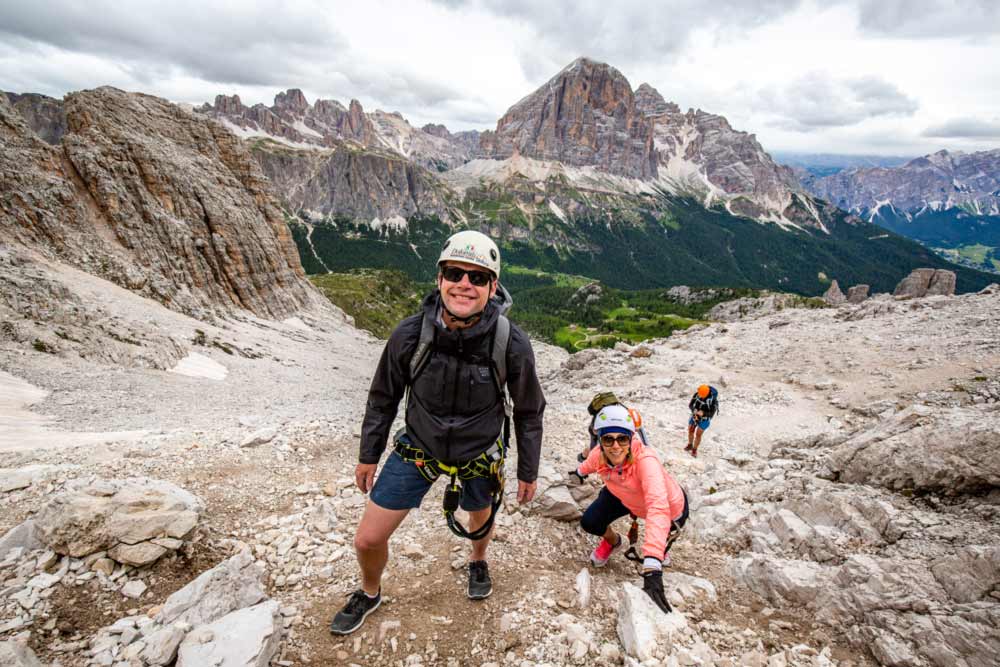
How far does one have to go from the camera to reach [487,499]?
570 cm

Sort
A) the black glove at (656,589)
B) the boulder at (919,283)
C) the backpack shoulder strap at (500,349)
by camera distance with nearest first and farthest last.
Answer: the backpack shoulder strap at (500,349) < the black glove at (656,589) < the boulder at (919,283)

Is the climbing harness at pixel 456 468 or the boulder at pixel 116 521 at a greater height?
the climbing harness at pixel 456 468

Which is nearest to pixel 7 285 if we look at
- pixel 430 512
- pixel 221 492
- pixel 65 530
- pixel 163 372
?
pixel 163 372

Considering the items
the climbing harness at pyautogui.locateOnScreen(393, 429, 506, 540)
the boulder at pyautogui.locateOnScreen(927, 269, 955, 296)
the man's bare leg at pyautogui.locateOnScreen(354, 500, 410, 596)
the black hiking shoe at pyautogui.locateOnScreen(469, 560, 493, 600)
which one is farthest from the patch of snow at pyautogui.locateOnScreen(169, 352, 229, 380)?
the boulder at pyautogui.locateOnScreen(927, 269, 955, 296)

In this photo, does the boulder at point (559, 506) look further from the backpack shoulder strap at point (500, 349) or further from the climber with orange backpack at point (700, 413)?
the climber with orange backpack at point (700, 413)

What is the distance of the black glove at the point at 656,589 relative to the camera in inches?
211

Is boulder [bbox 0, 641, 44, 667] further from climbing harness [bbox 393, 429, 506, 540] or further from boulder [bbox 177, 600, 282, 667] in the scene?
climbing harness [bbox 393, 429, 506, 540]

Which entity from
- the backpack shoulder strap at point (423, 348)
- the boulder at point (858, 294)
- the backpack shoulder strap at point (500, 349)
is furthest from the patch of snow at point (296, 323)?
the boulder at point (858, 294)

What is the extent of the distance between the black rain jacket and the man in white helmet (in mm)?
12

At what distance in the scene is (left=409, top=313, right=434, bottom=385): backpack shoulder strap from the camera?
4.95m

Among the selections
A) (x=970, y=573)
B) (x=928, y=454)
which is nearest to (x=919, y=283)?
(x=928, y=454)

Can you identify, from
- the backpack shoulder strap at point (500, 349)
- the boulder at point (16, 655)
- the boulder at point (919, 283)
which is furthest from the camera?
the boulder at point (919, 283)

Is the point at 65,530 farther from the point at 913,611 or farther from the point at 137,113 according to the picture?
the point at 137,113

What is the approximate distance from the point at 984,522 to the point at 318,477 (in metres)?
11.2
